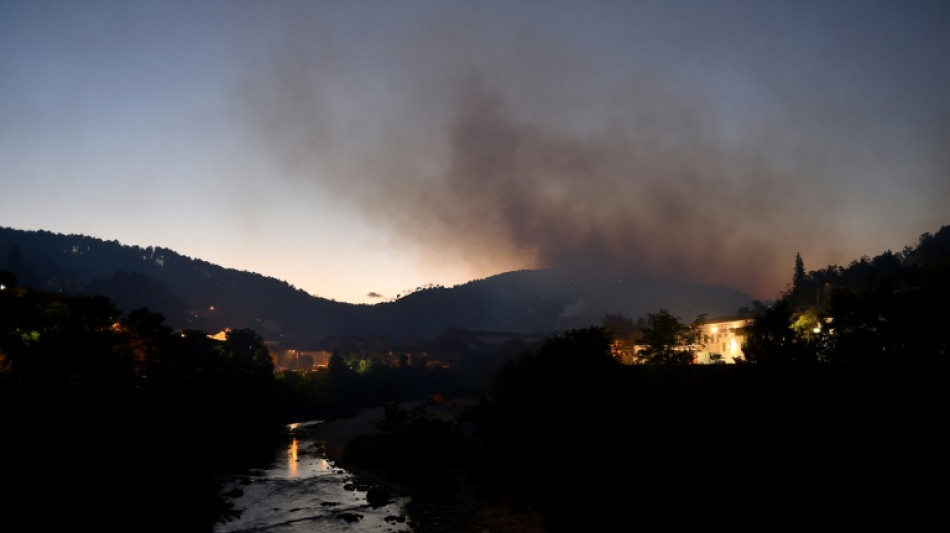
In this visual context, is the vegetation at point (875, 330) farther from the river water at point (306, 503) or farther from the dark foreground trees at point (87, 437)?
the dark foreground trees at point (87, 437)

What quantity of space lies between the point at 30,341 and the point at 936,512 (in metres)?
48.3

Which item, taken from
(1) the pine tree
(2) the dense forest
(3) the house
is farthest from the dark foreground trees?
(1) the pine tree

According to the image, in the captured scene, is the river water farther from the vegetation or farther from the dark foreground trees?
the vegetation

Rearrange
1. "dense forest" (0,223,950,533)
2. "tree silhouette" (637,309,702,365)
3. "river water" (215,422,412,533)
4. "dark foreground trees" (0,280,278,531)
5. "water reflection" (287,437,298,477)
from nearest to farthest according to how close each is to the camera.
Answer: "dark foreground trees" (0,280,278,531) < "dense forest" (0,223,950,533) < "river water" (215,422,412,533) < "water reflection" (287,437,298,477) < "tree silhouette" (637,309,702,365)

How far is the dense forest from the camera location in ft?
81.5

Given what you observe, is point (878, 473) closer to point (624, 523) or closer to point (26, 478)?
point (624, 523)

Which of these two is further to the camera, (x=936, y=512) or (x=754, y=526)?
(x=754, y=526)

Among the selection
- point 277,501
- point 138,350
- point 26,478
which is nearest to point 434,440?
point 277,501

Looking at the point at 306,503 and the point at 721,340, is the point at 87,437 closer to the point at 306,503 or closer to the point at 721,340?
the point at 306,503

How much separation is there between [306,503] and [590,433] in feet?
83.5

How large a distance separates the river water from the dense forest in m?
3.52

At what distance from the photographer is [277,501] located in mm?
48312

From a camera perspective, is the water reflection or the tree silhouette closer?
the water reflection

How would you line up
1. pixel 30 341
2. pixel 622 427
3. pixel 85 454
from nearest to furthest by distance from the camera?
pixel 85 454, pixel 30 341, pixel 622 427
